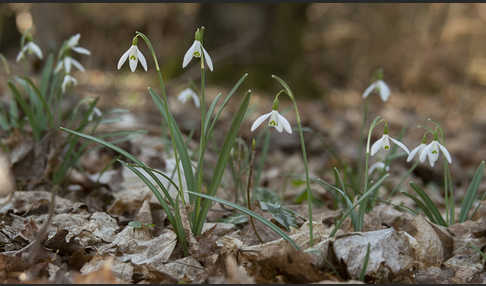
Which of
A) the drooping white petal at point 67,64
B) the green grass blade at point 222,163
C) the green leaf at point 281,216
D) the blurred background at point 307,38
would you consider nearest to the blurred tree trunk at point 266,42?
the blurred background at point 307,38

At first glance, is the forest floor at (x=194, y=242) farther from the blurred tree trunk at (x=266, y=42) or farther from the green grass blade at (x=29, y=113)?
the blurred tree trunk at (x=266, y=42)

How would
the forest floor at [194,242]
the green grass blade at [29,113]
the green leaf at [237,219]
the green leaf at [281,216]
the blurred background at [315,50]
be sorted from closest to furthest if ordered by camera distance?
the forest floor at [194,242], the green leaf at [281,216], the green leaf at [237,219], the green grass blade at [29,113], the blurred background at [315,50]

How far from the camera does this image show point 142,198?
2088mm

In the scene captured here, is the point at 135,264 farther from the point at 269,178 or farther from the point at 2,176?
the point at 269,178

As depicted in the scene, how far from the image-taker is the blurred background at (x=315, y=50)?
5.45 metres

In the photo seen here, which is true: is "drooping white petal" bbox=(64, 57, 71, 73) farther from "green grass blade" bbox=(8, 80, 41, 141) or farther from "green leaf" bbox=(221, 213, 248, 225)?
"green leaf" bbox=(221, 213, 248, 225)

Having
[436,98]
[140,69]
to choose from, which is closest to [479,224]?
[140,69]

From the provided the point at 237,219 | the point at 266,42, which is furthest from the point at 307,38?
the point at 237,219

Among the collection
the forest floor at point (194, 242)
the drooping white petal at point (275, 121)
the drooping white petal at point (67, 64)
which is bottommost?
the forest floor at point (194, 242)

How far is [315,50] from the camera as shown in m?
9.99

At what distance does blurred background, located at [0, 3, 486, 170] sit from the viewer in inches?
215

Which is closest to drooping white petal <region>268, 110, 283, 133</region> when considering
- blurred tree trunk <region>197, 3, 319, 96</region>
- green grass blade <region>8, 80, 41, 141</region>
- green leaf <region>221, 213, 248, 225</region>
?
green leaf <region>221, 213, 248, 225</region>

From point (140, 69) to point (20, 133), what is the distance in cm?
562

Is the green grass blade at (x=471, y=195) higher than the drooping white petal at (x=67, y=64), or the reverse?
the drooping white petal at (x=67, y=64)
